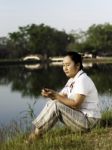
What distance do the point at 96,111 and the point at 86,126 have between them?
244 mm

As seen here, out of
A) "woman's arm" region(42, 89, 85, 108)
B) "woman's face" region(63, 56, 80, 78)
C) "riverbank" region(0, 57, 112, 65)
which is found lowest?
"riverbank" region(0, 57, 112, 65)

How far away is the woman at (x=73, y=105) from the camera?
17.5 feet

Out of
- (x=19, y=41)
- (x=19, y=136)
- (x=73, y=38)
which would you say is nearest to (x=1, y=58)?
(x=19, y=41)

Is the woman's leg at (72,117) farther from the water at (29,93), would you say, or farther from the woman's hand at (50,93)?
the water at (29,93)

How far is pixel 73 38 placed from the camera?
105 metres

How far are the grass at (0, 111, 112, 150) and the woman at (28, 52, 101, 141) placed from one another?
14 centimetres

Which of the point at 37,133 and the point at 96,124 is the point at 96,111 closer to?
the point at 96,124

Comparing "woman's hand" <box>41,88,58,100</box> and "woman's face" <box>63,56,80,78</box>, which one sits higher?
"woman's face" <box>63,56,80,78</box>

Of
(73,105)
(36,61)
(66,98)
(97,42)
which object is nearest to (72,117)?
(73,105)

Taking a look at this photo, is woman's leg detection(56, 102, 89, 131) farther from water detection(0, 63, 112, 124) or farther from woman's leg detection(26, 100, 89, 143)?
water detection(0, 63, 112, 124)

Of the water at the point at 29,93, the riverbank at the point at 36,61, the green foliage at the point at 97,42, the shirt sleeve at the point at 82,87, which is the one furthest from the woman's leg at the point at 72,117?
the green foliage at the point at 97,42

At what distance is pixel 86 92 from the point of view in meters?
5.49

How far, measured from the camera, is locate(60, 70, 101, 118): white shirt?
5.48 m

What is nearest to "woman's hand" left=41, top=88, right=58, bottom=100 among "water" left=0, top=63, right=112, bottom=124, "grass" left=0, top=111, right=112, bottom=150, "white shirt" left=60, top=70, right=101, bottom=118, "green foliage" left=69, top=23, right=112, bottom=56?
"white shirt" left=60, top=70, right=101, bottom=118
